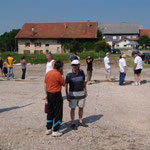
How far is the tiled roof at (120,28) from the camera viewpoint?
112 meters

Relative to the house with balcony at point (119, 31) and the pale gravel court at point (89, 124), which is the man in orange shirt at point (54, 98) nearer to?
the pale gravel court at point (89, 124)

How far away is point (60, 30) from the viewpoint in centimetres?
6209

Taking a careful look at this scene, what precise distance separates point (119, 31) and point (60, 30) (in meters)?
59.1

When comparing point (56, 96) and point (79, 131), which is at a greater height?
point (56, 96)

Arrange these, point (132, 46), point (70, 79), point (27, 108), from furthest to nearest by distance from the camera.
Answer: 1. point (132, 46)
2. point (27, 108)
3. point (70, 79)

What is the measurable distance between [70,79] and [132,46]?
9395 cm

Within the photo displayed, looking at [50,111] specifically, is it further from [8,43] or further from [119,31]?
[119,31]

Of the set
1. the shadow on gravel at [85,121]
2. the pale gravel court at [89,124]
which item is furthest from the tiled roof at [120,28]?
the shadow on gravel at [85,121]

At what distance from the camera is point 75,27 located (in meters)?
62.5

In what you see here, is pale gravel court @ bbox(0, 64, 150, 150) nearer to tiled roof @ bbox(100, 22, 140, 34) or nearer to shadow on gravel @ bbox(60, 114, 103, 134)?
shadow on gravel @ bbox(60, 114, 103, 134)

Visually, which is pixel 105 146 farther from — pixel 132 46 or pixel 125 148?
pixel 132 46

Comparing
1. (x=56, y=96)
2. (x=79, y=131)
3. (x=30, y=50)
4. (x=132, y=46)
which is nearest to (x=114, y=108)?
(x=79, y=131)

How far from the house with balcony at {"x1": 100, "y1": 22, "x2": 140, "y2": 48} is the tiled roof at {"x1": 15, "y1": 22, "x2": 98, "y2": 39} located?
48723 millimetres

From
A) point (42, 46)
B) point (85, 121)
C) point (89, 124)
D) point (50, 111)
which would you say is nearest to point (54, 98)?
point (50, 111)
